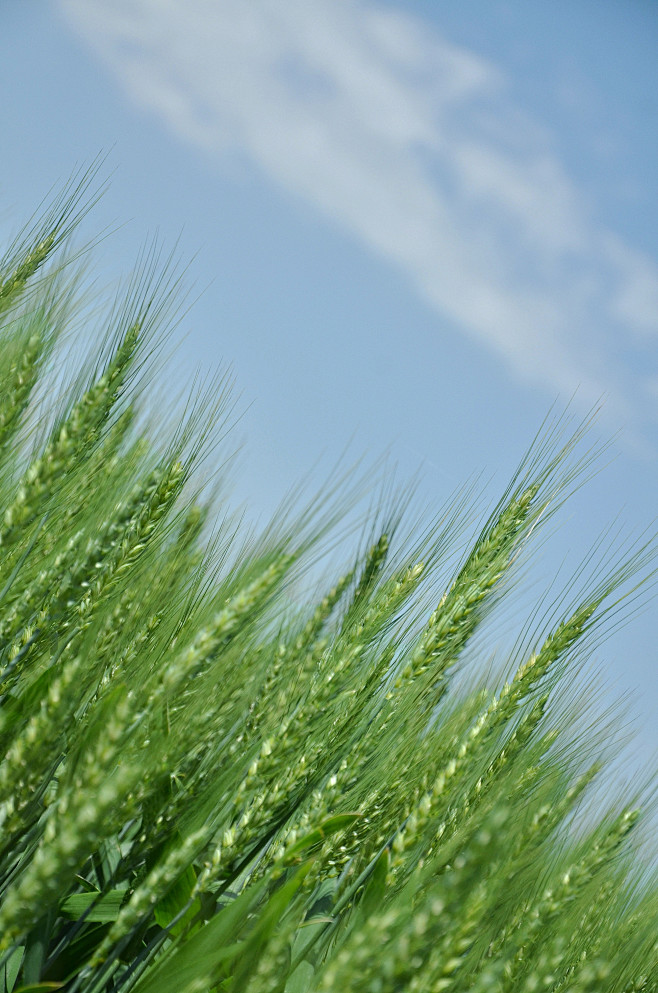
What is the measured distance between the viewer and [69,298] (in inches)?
57.9

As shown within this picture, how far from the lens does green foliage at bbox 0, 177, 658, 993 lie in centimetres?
73

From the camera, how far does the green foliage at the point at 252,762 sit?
735mm

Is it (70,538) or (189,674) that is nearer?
(189,674)

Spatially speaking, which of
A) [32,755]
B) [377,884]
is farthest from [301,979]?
[32,755]

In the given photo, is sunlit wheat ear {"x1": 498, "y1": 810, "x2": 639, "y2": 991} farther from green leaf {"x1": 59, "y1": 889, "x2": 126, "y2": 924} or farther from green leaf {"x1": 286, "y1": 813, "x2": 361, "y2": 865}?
green leaf {"x1": 59, "y1": 889, "x2": 126, "y2": 924}

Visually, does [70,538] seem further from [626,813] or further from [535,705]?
[626,813]

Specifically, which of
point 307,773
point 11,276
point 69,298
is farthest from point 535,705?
point 11,276

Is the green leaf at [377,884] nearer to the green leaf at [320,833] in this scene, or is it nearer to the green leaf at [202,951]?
the green leaf at [320,833]

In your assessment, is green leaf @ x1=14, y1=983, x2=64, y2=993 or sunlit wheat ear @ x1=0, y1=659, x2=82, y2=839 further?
green leaf @ x1=14, y1=983, x2=64, y2=993

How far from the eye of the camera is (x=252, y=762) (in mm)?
990

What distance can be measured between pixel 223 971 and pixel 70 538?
22.5 inches

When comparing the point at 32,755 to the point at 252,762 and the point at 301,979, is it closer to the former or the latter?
the point at 252,762

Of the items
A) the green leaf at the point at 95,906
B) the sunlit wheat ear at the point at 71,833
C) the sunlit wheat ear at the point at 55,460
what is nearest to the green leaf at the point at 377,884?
the green leaf at the point at 95,906

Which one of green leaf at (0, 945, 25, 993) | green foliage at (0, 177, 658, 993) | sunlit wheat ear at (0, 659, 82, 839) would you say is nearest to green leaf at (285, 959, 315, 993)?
green foliage at (0, 177, 658, 993)
